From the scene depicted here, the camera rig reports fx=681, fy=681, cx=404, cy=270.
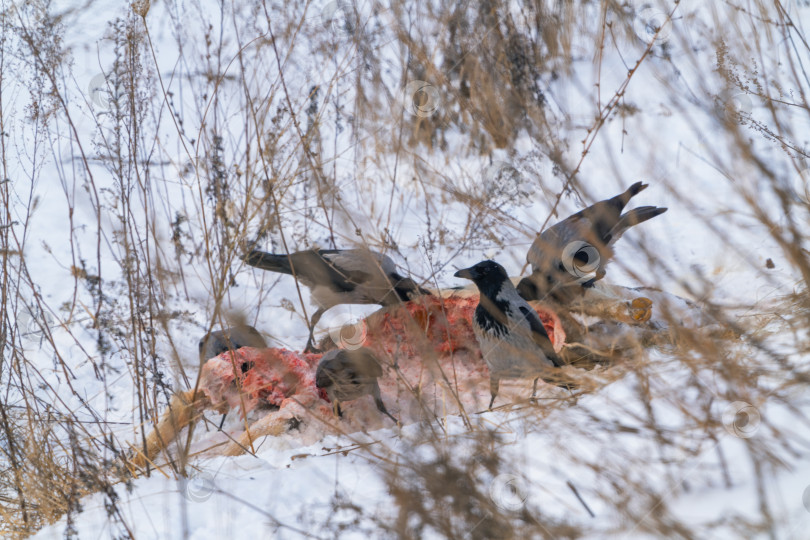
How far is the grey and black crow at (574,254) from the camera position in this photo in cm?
227

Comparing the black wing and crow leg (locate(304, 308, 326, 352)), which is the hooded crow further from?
the black wing

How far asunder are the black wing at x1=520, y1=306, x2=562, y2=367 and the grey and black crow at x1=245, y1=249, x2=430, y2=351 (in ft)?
1.31

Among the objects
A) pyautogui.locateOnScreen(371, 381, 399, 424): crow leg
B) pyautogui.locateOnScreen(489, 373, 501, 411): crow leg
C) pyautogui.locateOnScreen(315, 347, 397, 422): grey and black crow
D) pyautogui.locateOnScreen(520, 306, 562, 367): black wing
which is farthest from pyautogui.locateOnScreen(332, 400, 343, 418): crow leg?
→ pyautogui.locateOnScreen(520, 306, 562, 367): black wing

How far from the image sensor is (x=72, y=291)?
297cm

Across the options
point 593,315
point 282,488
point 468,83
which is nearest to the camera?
point 282,488

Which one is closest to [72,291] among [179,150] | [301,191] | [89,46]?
[179,150]

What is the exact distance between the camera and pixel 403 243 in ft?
10.3

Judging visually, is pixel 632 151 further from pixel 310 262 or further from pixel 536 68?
pixel 310 262

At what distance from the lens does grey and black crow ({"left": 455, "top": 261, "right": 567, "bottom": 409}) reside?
6.70 feet

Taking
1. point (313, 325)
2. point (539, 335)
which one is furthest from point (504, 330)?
point (313, 325)

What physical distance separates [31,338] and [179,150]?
1.11 metres

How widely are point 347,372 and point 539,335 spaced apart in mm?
597

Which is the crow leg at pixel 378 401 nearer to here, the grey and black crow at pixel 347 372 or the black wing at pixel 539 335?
the grey and black crow at pixel 347 372

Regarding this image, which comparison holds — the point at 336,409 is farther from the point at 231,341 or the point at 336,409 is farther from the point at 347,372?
the point at 231,341
